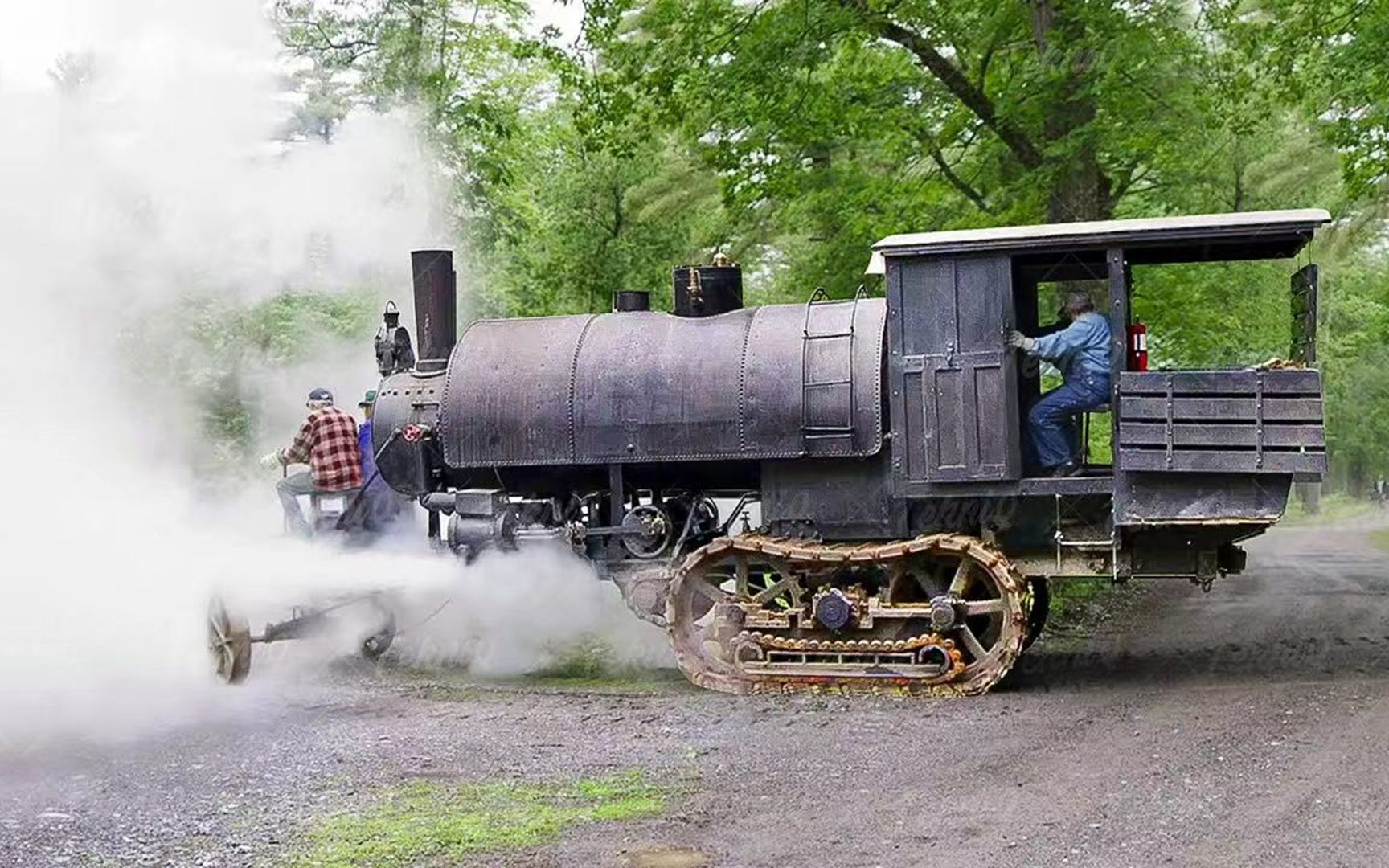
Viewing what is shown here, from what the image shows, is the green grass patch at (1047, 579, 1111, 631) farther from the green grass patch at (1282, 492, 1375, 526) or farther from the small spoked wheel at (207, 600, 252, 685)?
the green grass patch at (1282, 492, 1375, 526)

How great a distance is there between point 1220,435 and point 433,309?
5.90m

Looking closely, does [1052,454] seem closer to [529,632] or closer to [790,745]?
[790,745]

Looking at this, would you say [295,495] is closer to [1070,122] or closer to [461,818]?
[461,818]

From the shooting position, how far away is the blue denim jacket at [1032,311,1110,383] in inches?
431

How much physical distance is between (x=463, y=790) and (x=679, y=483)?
4.44 metres

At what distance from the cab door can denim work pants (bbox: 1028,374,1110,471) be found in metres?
0.29

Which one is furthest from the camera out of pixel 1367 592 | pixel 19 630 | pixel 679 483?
pixel 1367 592

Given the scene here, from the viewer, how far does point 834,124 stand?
17.4 meters

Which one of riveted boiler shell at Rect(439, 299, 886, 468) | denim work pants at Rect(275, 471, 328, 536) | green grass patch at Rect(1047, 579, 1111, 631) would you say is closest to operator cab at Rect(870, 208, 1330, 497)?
riveted boiler shell at Rect(439, 299, 886, 468)

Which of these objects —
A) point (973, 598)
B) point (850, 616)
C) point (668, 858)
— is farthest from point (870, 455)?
point (668, 858)

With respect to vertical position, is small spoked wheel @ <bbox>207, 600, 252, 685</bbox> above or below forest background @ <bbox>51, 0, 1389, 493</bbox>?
below

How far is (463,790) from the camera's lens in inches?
323

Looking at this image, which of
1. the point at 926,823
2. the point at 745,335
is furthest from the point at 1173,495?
the point at 926,823

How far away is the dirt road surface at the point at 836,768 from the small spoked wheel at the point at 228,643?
549 mm
